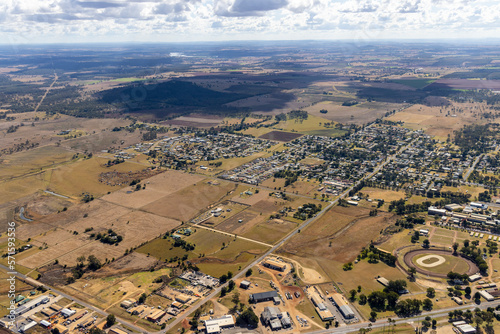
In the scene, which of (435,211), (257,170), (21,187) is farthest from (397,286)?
(21,187)

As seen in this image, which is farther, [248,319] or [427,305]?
[427,305]

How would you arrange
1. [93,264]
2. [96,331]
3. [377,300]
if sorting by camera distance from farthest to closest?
1. [93,264]
2. [377,300]
3. [96,331]

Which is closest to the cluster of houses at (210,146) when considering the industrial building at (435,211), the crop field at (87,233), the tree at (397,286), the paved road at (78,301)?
the crop field at (87,233)

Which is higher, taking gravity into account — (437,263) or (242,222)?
(437,263)

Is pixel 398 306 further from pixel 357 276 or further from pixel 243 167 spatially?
pixel 243 167

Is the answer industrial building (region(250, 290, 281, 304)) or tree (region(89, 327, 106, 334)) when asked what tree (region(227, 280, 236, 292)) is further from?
tree (region(89, 327, 106, 334))

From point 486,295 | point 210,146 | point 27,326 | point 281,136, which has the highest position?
point 281,136

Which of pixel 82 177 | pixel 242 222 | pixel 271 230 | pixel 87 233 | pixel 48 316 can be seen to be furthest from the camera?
pixel 82 177

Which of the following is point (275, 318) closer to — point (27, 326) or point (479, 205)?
point (27, 326)
